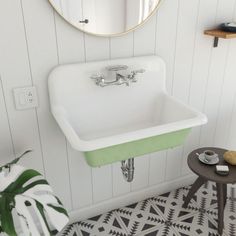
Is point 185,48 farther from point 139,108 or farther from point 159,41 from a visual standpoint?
point 139,108


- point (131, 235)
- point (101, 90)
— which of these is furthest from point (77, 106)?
point (131, 235)

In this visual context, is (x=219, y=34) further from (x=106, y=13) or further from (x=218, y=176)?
(x=218, y=176)

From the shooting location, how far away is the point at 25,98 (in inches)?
52.2

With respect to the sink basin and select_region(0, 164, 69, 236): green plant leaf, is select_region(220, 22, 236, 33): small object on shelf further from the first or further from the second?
select_region(0, 164, 69, 236): green plant leaf

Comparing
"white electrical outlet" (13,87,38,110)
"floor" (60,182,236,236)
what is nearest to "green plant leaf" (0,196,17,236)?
"white electrical outlet" (13,87,38,110)

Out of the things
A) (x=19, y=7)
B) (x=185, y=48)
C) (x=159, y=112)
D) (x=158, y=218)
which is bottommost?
(x=158, y=218)

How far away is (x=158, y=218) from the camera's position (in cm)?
181

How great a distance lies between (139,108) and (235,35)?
643 millimetres

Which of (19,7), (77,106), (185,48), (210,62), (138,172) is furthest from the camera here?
(138,172)

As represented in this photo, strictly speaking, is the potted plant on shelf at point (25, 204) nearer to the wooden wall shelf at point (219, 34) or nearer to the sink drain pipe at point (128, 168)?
the sink drain pipe at point (128, 168)

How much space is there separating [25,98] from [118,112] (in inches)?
18.9

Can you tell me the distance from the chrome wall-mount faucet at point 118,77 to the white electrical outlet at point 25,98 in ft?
0.96

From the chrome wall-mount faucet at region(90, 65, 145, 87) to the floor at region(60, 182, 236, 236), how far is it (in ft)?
2.99

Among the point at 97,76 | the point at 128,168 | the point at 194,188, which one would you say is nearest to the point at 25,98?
the point at 97,76
